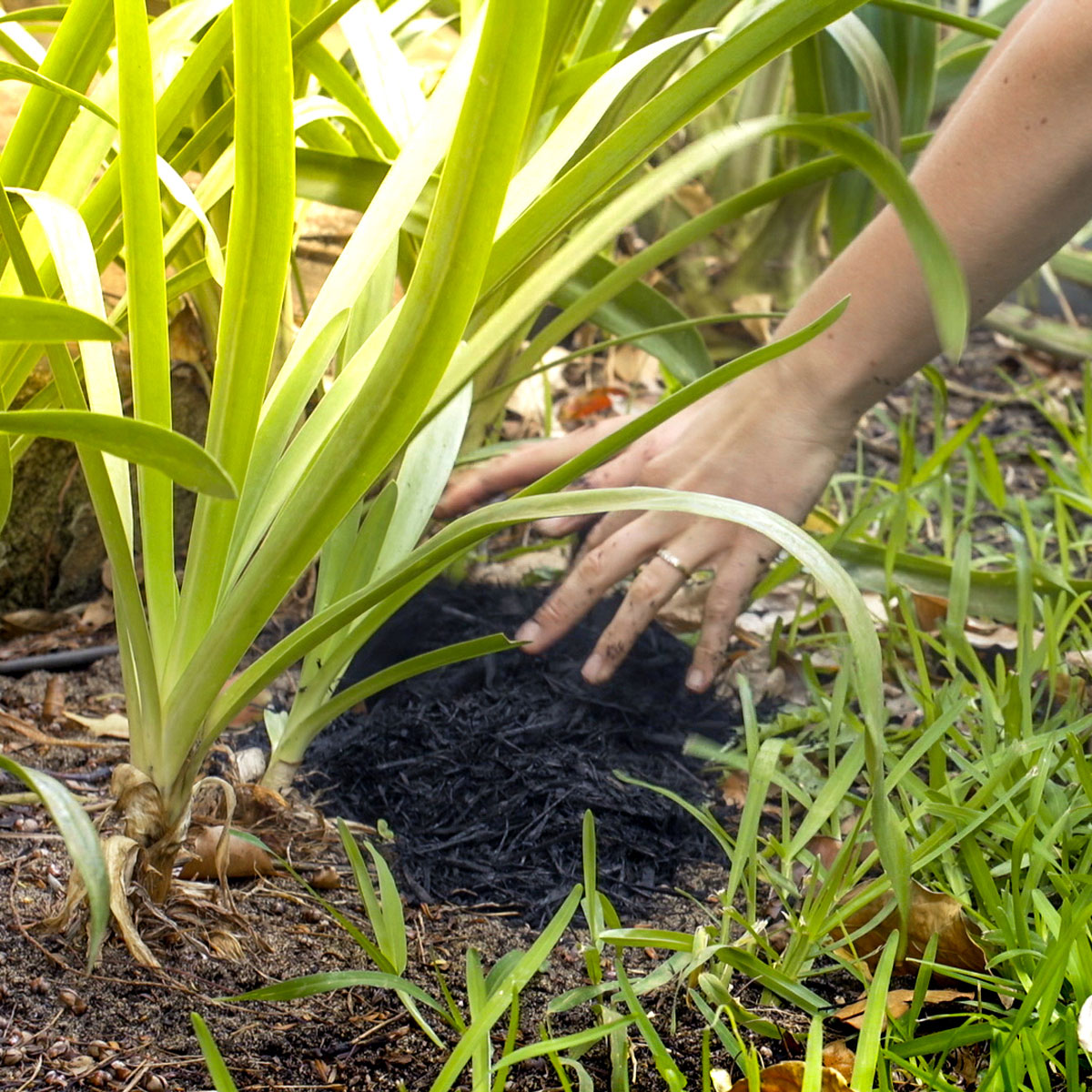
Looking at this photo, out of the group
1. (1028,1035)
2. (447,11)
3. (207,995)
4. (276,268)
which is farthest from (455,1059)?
(447,11)

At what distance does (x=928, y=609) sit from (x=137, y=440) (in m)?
1.07

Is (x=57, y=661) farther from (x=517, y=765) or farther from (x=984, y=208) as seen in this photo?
(x=984, y=208)

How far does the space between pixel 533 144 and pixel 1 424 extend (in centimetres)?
73

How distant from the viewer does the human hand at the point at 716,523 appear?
1.02 metres

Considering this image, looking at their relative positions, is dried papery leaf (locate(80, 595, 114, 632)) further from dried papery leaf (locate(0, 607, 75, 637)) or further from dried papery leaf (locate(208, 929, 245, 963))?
dried papery leaf (locate(208, 929, 245, 963))

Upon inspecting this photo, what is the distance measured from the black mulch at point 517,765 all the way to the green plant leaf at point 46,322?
547 mm

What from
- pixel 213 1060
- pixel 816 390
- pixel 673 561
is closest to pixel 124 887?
Result: pixel 213 1060

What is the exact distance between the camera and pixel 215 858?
781mm

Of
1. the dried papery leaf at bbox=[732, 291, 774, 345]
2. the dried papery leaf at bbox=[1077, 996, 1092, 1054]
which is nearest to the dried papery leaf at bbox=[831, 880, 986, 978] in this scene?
the dried papery leaf at bbox=[1077, 996, 1092, 1054]

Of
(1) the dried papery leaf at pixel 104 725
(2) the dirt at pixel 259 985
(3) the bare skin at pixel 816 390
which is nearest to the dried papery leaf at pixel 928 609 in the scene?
(3) the bare skin at pixel 816 390

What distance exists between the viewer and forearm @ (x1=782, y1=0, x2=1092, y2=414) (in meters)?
0.83

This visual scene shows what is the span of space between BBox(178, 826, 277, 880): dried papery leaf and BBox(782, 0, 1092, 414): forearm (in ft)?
2.15

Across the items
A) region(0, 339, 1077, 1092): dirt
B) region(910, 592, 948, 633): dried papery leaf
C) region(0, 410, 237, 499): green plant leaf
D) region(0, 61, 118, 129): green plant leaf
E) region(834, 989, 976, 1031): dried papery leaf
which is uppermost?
region(0, 61, 118, 129): green plant leaf

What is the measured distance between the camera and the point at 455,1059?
58 centimetres
